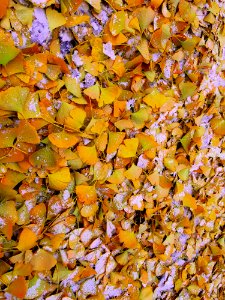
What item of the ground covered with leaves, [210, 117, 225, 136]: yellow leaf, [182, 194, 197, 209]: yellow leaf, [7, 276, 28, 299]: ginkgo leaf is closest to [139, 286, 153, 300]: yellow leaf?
the ground covered with leaves

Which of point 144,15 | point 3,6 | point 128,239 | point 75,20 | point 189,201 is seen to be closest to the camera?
point 3,6

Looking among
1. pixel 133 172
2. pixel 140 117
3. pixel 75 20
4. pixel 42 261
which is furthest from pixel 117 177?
pixel 75 20

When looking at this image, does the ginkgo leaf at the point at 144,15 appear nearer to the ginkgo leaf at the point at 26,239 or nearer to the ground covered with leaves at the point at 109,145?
the ground covered with leaves at the point at 109,145

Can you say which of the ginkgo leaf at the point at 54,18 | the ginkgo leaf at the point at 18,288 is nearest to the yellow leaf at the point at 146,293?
the ginkgo leaf at the point at 18,288

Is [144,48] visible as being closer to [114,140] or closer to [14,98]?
[114,140]

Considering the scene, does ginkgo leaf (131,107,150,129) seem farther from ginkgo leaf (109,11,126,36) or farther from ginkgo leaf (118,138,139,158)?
ginkgo leaf (109,11,126,36)

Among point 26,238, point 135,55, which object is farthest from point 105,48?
point 26,238
